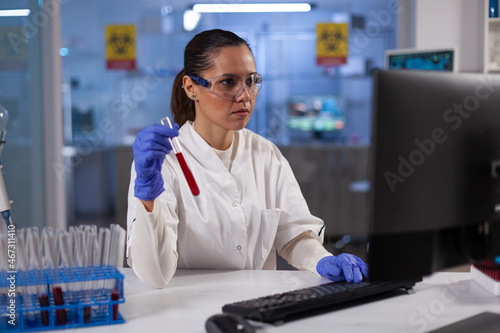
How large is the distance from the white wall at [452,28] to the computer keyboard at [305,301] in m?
3.16

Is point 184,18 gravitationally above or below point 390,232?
above

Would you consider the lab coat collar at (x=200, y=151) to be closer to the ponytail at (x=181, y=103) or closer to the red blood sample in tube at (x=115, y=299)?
the ponytail at (x=181, y=103)

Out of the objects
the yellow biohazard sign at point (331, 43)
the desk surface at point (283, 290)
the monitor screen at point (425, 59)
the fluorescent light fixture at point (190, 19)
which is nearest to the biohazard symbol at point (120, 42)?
the fluorescent light fixture at point (190, 19)

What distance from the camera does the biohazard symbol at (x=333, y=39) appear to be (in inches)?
218

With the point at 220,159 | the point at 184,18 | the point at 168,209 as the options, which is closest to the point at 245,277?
the point at 168,209

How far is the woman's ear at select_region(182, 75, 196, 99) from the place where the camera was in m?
1.81

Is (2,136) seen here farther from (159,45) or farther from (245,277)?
(159,45)

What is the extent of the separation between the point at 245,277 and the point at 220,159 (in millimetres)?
479

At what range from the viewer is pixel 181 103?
78.7 inches

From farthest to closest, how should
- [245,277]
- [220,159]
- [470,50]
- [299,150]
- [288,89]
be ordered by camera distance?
[288,89] < [299,150] < [470,50] < [220,159] < [245,277]

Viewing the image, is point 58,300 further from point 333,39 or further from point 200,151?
point 333,39

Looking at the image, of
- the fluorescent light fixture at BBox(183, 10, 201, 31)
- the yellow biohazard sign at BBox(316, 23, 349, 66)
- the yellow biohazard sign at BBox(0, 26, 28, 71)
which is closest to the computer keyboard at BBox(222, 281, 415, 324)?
the yellow biohazard sign at BBox(0, 26, 28, 71)

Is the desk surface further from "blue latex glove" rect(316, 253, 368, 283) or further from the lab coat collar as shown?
the lab coat collar

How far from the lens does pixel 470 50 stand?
13.1 ft
